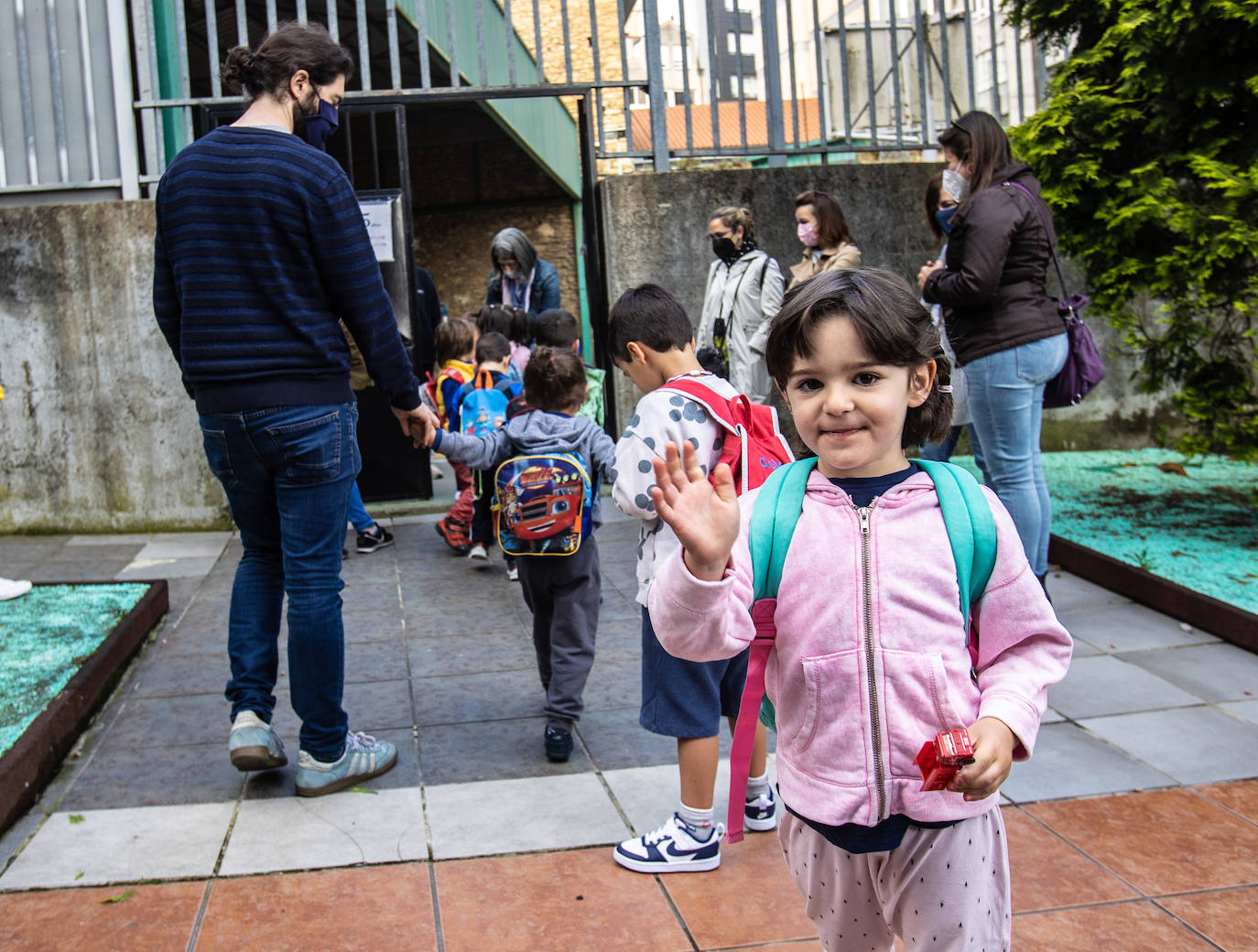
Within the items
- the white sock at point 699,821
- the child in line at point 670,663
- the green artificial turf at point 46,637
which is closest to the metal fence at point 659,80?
the green artificial turf at point 46,637

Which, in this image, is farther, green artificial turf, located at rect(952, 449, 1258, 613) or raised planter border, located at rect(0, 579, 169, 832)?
green artificial turf, located at rect(952, 449, 1258, 613)

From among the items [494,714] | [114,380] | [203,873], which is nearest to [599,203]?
[114,380]

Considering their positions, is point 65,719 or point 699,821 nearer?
point 699,821

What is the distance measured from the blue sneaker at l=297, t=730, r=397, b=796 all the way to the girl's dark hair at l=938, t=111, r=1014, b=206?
10.1ft

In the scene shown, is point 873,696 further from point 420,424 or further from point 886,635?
point 420,424

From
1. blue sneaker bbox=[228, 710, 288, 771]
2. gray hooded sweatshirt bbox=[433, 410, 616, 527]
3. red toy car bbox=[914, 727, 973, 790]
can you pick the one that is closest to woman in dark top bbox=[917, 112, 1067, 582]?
gray hooded sweatshirt bbox=[433, 410, 616, 527]

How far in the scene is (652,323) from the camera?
3279 mm

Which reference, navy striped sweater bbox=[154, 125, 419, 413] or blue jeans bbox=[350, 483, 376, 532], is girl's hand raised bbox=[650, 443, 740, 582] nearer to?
navy striped sweater bbox=[154, 125, 419, 413]

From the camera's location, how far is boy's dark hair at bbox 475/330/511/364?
6016 millimetres

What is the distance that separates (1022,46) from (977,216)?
5072mm

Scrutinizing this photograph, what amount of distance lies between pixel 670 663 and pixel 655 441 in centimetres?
57

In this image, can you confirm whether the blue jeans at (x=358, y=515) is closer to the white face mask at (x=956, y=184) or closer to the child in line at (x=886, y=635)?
the white face mask at (x=956, y=184)

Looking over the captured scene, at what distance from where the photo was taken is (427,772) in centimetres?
383

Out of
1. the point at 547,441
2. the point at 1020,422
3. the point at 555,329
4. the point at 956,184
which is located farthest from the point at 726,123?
the point at 547,441
